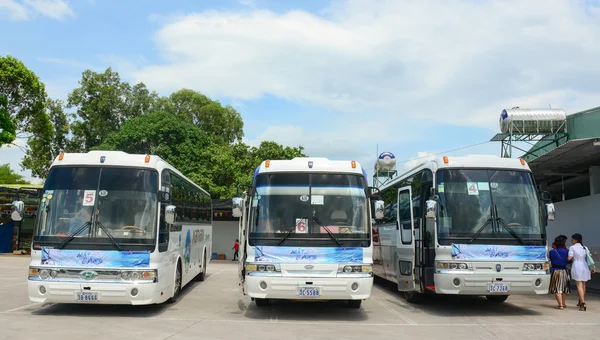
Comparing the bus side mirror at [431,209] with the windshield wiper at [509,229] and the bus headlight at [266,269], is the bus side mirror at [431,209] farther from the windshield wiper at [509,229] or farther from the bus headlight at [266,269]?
the bus headlight at [266,269]

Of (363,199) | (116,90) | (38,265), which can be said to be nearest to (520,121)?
(363,199)

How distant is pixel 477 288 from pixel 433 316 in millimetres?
1056

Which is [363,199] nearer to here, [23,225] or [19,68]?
[19,68]

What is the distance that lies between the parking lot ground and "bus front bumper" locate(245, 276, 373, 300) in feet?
1.67

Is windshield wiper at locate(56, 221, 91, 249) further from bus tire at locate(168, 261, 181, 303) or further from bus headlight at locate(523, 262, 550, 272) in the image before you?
bus headlight at locate(523, 262, 550, 272)

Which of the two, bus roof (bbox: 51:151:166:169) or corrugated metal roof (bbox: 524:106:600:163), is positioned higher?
corrugated metal roof (bbox: 524:106:600:163)

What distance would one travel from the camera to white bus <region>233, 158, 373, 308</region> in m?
9.45

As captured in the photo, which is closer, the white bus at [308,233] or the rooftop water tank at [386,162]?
the white bus at [308,233]

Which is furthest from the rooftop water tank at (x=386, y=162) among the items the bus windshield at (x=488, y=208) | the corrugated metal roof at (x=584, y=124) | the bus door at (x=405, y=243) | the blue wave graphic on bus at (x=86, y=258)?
the blue wave graphic on bus at (x=86, y=258)

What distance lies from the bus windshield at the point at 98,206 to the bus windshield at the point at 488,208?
580cm

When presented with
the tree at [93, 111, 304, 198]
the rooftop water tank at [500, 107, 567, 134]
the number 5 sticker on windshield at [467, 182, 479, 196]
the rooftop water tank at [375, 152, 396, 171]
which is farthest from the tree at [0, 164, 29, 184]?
the number 5 sticker on windshield at [467, 182, 479, 196]

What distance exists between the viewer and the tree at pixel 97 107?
136 ft

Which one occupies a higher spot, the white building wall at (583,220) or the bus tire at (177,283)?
the white building wall at (583,220)

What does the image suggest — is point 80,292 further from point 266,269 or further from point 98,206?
point 266,269
